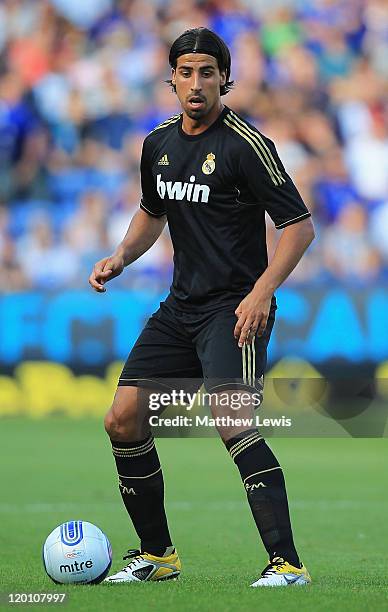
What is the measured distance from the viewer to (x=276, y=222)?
5164mm

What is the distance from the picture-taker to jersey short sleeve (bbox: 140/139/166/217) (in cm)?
558

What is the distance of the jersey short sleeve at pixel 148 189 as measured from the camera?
5578 millimetres

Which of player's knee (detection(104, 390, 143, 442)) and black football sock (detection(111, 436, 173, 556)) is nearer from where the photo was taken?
player's knee (detection(104, 390, 143, 442))

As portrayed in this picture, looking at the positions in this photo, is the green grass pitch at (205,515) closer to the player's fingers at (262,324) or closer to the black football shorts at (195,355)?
the black football shorts at (195,355)

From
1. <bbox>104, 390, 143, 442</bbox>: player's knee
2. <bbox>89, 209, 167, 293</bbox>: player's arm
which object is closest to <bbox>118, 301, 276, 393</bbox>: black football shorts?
<bbox>104, 390, 143, 442</bbox>: player's knee

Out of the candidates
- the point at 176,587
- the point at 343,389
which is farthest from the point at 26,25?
the point at 176,587

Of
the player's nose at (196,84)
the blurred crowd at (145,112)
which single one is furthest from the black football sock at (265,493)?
the blurred crowd at (145,112)

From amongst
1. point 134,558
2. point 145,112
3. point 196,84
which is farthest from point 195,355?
point 145,112

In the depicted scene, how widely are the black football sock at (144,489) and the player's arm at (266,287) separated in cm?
76

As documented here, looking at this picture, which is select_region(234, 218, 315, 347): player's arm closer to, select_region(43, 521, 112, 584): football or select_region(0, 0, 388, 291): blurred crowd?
select_region(43, 521, 112, 584): football

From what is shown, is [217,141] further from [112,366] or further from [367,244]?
[367,244]

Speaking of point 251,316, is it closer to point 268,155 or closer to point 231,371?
point 231,371

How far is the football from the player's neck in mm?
1826

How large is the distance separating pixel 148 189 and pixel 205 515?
10.2ft
